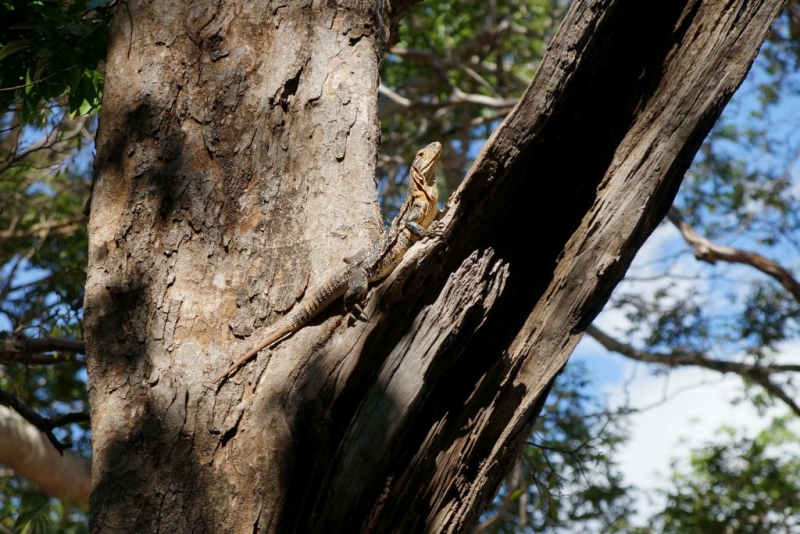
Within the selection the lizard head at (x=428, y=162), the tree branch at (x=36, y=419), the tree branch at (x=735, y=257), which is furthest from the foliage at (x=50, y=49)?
the tree branch at (x=735, y=257)

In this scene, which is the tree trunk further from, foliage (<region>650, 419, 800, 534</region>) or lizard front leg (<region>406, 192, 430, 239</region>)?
foliage (<region>650, 419, 800, 534</region>)

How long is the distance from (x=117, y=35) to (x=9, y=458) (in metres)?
3.48

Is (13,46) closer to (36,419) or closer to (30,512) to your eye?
(36,419)

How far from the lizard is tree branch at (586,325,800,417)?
5.16m

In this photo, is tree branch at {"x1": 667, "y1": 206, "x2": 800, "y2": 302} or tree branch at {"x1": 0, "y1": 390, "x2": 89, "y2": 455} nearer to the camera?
tree branch at {"x1": 0, "y1": 390, "x2": 89, "y2": 455}

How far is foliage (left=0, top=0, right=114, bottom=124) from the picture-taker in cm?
355

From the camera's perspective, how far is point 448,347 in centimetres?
251

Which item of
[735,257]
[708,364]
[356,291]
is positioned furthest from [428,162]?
[708,364]

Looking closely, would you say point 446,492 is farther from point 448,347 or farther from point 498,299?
point 498,299

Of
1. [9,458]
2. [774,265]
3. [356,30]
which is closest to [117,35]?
[356,30]

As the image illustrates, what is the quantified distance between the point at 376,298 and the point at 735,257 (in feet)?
19.3

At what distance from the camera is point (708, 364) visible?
8.98 metres

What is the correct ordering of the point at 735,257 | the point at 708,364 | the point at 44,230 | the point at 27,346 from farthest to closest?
the point at 708,364, the point at 44,230, the point at 735,257, the point at 27,346

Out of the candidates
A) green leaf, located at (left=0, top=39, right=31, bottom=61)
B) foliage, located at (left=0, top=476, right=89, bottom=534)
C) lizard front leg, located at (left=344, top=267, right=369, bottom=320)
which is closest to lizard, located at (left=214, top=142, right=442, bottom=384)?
lizard front leg, located at (left=344, top=267, right=369, bottom=320)
